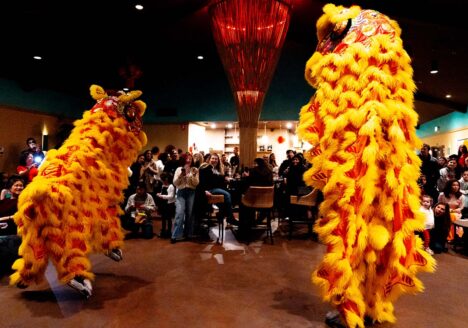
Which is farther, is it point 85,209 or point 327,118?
point 85,209

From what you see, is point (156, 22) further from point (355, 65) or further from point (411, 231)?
point (411, 231)

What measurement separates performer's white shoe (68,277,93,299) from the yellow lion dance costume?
6.54 ft

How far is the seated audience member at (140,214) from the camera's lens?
5.95 metres

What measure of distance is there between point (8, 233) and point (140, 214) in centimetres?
227

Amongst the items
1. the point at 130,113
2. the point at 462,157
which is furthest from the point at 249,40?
the point at 462,157

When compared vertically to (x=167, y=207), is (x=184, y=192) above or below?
above

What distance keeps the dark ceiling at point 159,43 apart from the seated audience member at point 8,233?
4.24m

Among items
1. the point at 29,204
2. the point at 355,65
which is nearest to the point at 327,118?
the point at 355,65

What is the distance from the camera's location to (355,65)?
236cm

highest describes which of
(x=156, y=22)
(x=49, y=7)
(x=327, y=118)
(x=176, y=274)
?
(x=156, y=22)

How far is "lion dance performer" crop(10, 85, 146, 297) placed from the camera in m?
2.86

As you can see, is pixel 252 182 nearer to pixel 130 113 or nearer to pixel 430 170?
pixel 130 113

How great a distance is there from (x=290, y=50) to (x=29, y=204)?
10952 millimetres

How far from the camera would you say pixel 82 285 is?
3053 millimetres
